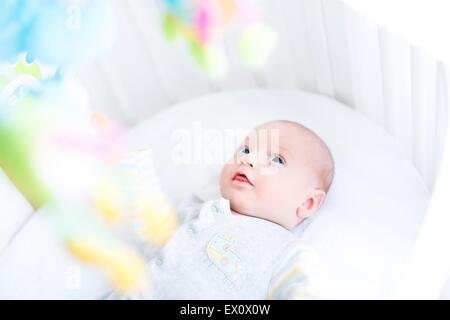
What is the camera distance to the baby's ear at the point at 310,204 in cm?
121

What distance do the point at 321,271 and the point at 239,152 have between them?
0.98 feet

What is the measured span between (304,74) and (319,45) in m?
0.15

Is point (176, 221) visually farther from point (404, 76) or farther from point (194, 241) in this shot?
point (404, 76)

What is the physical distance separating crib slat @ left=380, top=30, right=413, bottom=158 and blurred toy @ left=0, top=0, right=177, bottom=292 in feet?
1.71

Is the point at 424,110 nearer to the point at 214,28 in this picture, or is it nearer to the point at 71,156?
the point at 214,28

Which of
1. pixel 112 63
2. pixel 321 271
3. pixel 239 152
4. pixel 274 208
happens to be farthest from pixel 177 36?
pixel 321 271

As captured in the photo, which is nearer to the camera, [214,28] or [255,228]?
[255,228]

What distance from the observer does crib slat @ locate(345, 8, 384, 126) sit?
3.87 ft

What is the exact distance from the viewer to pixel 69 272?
3.96ft

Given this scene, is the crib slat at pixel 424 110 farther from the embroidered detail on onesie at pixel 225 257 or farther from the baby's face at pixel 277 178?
the embroidered detail on onesie at pixel 225 257

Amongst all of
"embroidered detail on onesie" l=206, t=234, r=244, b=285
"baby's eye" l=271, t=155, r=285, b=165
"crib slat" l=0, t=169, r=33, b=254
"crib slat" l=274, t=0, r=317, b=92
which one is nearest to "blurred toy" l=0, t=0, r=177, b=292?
"crib slat" l=0, t=169, r=33, b=254

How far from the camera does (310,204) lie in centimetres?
122

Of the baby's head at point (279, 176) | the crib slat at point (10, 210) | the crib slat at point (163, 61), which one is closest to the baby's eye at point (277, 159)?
the baby's head at point (279, 176)

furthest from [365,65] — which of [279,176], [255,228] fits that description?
[255,228]
